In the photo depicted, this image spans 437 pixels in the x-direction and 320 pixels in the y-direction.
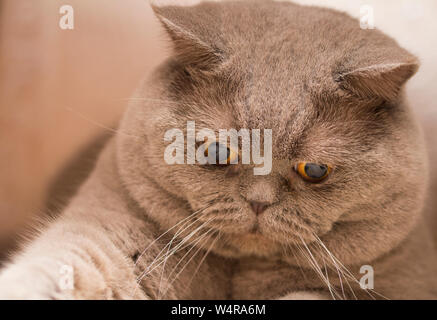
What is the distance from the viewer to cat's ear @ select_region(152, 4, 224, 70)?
3.99 feet

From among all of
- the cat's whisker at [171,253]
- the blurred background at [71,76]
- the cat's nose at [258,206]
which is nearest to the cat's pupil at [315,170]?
the cat's nose at [258,206]

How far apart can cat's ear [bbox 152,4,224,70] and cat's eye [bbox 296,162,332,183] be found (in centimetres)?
36

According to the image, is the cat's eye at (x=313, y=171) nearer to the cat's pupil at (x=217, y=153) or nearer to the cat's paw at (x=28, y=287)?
the cat's pupil at (x=217, y=153)

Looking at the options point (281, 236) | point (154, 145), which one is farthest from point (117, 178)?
point (281, 236)

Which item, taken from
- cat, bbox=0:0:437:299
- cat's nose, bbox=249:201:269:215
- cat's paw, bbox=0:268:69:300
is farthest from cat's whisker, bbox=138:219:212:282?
cat's paw, bbox=0:268:69:300

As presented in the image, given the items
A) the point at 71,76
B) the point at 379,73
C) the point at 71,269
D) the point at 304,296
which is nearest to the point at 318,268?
the point at 304,296

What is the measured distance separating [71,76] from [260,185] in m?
1.16

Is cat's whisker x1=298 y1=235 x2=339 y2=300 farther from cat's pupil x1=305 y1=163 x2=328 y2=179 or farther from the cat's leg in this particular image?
the cat's leg

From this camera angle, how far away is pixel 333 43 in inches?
50.6

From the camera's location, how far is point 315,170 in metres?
1.19

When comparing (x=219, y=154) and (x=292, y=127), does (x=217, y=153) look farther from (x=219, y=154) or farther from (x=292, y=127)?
(x=292, y=127)

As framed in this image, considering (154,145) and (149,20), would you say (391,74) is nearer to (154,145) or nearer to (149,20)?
(154,145)

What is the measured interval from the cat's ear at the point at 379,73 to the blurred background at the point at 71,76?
0.70m

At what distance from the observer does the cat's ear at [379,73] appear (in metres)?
1.13
